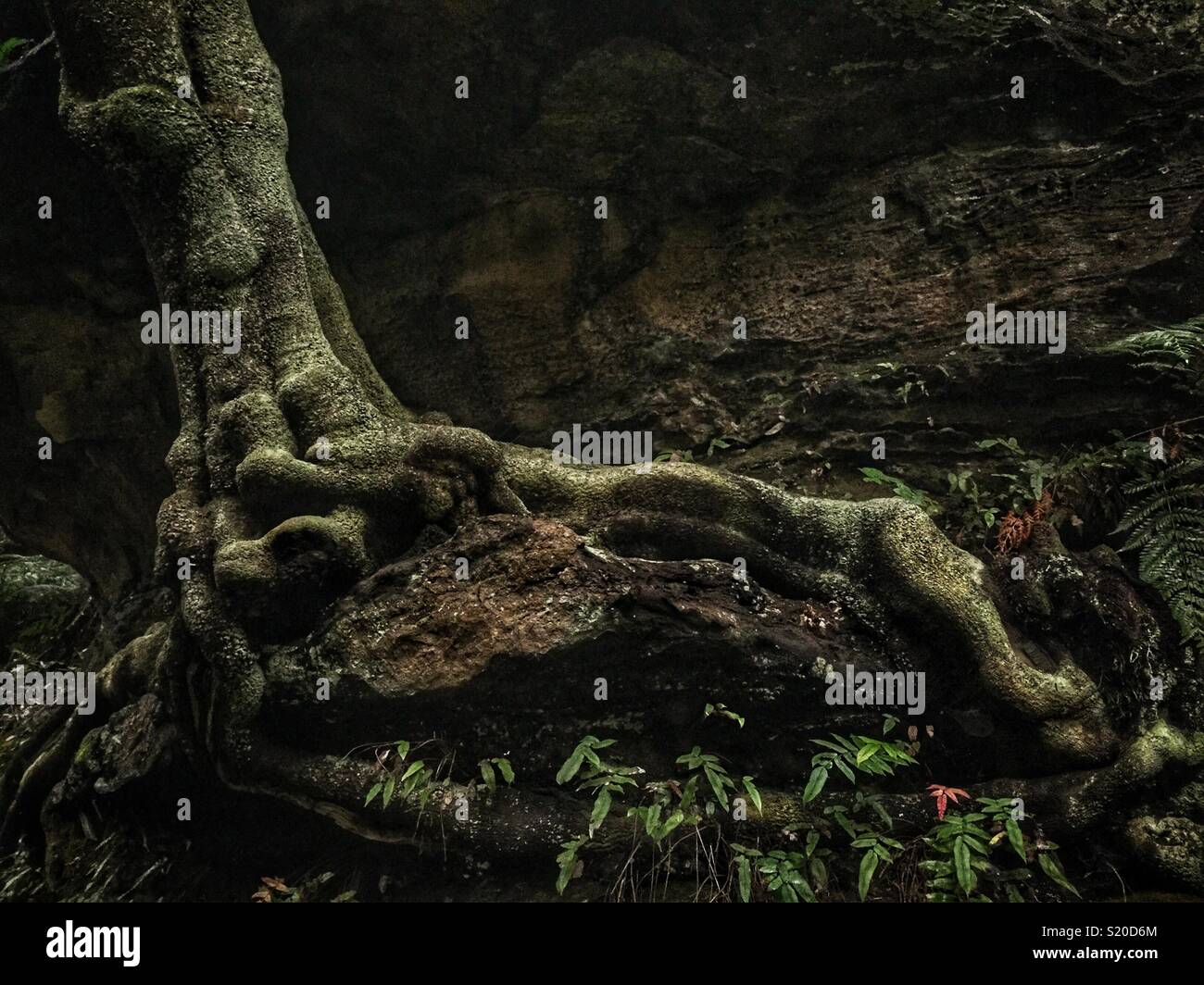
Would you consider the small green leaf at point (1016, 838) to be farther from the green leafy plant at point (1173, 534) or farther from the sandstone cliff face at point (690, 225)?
the sandstone cliff face at point (690, 225)

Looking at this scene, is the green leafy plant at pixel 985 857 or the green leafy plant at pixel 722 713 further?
the green leafy plant at pixel 722 713

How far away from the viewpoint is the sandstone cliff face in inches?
235

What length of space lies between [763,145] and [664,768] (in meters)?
4.41

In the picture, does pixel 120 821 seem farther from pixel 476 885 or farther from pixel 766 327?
pixel 766 327

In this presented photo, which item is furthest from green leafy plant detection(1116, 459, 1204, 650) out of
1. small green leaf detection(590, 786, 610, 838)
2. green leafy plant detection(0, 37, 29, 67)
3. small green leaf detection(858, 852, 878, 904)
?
green leafy plant detection(0, 37, 29, 67)

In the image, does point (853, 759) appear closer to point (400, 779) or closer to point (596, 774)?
point (596, 774)

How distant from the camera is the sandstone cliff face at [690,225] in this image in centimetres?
596

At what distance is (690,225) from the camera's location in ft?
22.0

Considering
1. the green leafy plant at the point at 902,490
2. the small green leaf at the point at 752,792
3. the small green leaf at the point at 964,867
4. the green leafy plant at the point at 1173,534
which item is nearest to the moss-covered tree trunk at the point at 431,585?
the small green leaf at the point at 752,792

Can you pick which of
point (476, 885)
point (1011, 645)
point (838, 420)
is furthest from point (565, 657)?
point (838, 420)

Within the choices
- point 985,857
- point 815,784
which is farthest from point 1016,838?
point 815,784

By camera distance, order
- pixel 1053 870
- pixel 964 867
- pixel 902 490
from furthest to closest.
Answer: pixel 902 490 → pixel 1053 870 → pixel 964 867

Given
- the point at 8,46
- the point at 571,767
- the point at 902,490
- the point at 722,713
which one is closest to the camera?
the point at 571,767

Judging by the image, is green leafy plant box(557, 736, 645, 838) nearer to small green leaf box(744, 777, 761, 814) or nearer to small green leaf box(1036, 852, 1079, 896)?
small green leaf box(744, 777, 761, 814)
